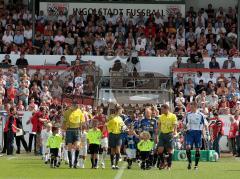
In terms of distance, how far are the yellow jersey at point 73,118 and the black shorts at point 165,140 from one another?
256cm

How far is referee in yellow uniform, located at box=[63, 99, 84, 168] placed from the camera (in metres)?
28.5

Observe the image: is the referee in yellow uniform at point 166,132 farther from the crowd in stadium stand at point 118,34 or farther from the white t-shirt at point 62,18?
the white t-shirt at point 62,18

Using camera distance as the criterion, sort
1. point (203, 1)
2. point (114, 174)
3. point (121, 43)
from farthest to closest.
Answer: point (203, 1)
point (121, 43)
point (114, 174)

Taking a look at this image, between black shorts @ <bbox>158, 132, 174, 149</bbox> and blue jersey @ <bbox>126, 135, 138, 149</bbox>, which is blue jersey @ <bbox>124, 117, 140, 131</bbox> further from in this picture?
black shorts @ <bbox>158, 132, 174, 149</bbox>

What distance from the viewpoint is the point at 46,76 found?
40969 mm

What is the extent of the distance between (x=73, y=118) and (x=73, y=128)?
312 millimetres

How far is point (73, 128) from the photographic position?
2855 centimetres

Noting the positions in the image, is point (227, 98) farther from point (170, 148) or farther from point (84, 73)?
point (170, 148)

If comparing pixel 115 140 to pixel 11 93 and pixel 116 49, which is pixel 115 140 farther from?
pixel 116 49

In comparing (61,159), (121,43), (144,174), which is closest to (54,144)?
Result: (61,159)

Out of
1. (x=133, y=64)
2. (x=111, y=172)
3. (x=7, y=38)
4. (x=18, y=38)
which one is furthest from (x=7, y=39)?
(x=111, y=172)

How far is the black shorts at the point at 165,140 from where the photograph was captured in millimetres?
27938

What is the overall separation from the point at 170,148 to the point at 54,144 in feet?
12.4

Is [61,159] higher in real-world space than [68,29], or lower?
lower
